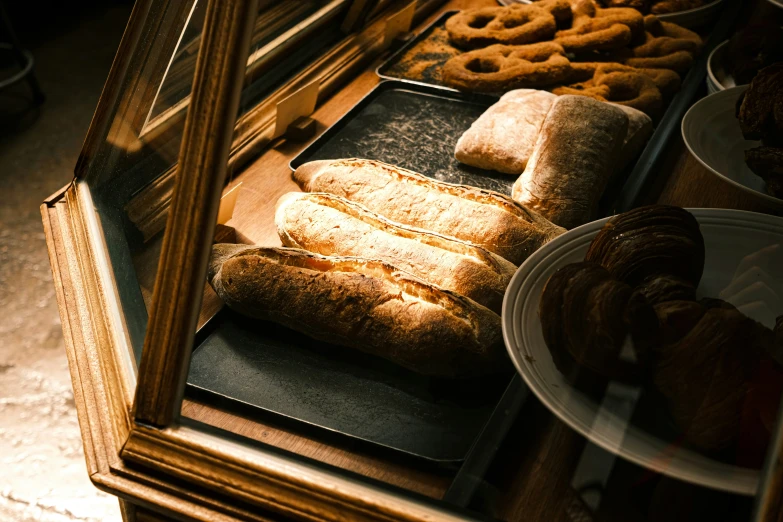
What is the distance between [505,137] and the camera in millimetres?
1340

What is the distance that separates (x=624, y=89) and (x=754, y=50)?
34 centimetres

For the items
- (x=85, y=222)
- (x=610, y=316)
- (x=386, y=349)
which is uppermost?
(x=610, y=316)

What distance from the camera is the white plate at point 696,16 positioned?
5.93 feet

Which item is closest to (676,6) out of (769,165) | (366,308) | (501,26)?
(501,26)

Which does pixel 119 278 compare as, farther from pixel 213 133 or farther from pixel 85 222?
pixel 213 133

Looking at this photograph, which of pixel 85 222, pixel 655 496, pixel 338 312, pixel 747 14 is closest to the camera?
pixel 655 496

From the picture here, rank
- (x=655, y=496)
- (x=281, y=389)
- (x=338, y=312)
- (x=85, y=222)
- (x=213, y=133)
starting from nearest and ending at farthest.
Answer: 1. (x=655, y=496)
2. (x=213, y=133)
3. (x=281, y=389)
4. (x=338, y=312)
5. (x=85, y=222)

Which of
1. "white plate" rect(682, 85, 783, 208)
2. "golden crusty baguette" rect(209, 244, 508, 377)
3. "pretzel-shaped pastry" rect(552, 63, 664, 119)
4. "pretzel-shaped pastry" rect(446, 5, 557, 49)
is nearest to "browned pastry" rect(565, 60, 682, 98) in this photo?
"pretzel-shaped pastry" rect(552, 63, 664, 119)

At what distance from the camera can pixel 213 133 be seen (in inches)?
25.8

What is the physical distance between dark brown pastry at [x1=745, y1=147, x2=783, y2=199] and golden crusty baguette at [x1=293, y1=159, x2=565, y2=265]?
30 centimetres

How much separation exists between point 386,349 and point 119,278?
0.39 metres

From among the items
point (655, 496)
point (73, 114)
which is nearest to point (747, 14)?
point (655, 496)

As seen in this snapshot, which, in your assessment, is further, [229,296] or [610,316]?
[229,296]

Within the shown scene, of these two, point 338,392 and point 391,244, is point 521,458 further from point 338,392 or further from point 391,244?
point 391,244
